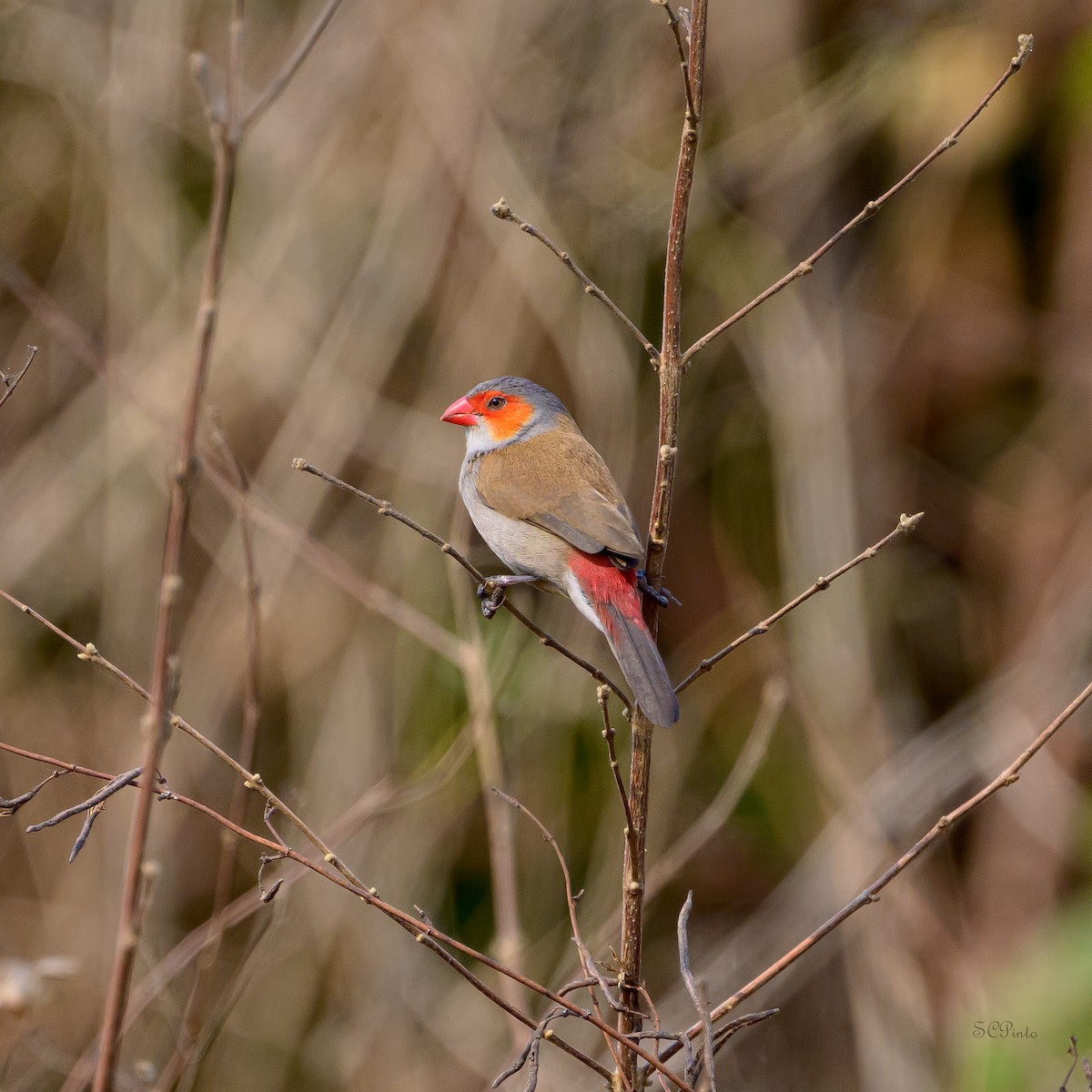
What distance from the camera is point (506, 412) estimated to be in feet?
12.8

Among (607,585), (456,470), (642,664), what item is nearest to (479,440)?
(607,585)

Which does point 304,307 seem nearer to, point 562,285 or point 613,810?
point 562,285

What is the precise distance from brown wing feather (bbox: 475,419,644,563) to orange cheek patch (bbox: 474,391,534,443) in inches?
6.0

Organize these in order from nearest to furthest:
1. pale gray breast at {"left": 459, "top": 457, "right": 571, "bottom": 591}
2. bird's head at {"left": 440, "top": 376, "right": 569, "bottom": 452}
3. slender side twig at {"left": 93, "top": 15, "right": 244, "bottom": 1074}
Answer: slender side twig at {"left": 93, "top": 15, "right": 244, "bottom": 1074} → pale gray breast at {"left": 459, "top": 457, "right": 571, "bottom": 591} → bird's head at {"left": 440, "top": 376, "right": 569, "bottom": 452}

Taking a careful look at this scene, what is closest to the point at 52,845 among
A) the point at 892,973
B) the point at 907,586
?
the point at 892,973

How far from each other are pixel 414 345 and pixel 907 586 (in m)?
2.81

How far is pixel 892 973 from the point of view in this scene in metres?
5.32

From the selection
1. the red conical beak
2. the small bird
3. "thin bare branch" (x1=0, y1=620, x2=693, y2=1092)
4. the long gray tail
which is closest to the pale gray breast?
the small bird

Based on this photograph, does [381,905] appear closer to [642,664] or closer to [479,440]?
[642,664]

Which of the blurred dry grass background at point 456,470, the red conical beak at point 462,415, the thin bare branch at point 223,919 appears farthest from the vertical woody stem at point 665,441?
the blurred dry grass background at point 456,470

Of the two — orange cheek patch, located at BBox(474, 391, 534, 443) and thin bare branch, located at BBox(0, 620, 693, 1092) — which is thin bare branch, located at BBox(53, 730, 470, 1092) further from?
orange cheek patch, located at BBox(474, 391, 534, 443)

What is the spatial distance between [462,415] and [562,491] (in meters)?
0.85

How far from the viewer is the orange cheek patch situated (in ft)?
12.7

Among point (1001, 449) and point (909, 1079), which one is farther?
point (1001, 449)
